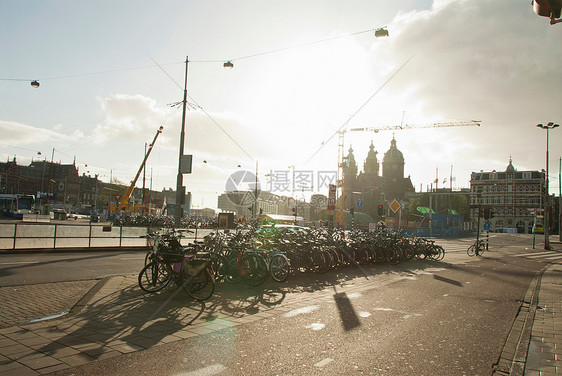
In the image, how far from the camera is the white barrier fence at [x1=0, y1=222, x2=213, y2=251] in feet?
48.2

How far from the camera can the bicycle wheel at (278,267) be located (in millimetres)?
9453

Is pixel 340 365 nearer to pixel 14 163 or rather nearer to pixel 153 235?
pixel 153 235

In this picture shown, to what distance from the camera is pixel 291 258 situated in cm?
1065

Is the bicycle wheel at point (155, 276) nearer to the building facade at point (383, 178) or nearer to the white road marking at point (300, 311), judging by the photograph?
the white road marking at point (300, 311)

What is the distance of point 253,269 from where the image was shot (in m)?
8.88

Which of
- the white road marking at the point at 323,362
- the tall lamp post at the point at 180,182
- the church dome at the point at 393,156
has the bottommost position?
the white road marking at the point at 323,362

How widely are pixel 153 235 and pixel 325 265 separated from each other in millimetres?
5184

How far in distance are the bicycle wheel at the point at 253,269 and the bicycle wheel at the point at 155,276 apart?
1.81 meters

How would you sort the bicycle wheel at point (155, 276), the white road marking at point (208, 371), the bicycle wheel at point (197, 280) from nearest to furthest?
the white road marking at point (208, 371), the bicycle wheel at point (197, 280), the bicycle wheel at point (155, 276)

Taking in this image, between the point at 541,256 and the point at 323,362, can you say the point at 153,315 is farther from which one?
the point at 541,256

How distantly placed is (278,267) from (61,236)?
1092cm

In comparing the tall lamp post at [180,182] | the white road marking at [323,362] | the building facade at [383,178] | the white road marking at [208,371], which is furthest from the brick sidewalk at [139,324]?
the building facade at [383,178]

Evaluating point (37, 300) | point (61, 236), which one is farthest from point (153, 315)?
point (61, 236)

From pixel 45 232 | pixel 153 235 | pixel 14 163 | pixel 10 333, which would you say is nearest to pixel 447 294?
pixel 153 235
